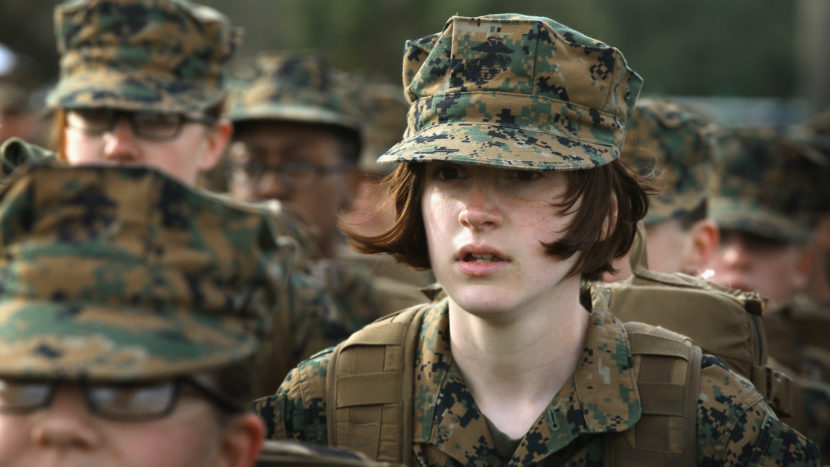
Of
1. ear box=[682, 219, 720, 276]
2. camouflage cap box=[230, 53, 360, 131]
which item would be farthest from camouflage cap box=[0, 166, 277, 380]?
camouflage cap box=[230, 53, 360, 131]

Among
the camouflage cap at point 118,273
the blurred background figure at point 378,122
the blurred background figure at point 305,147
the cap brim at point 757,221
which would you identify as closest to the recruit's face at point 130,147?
the blurred background figure at point 305,147

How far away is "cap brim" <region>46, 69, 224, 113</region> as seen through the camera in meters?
5.55

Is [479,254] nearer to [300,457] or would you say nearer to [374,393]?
[374,393]

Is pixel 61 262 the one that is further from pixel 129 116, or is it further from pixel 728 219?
pixel 728 219

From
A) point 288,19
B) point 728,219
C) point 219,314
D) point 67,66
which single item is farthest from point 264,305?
point 288,19

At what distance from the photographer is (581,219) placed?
11.9ft

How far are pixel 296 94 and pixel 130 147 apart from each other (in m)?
3.12

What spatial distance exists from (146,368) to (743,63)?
44.6 m

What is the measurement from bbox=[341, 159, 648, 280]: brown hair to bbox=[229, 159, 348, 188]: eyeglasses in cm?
369

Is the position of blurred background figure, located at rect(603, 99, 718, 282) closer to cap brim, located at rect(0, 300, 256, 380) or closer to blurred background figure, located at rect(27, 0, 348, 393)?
blurred background figure, located at rect(27, 0, 348, 393)

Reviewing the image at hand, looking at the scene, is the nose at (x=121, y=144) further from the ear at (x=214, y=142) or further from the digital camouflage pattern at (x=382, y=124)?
the digital camouflage pattern at (x=382, y=124)

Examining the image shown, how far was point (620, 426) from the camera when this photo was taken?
3555 mm

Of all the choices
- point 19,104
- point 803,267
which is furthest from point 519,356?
point 19,104

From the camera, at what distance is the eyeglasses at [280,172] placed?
7812 mm
